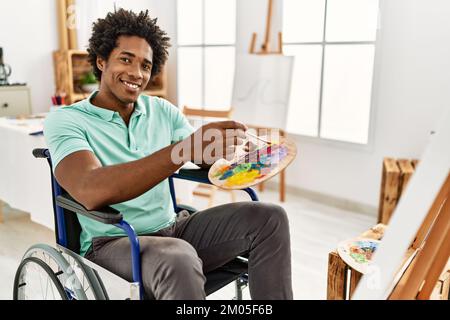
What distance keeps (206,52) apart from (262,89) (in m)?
1.01

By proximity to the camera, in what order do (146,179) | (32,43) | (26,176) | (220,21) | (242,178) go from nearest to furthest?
(146,179)
(242,178)
(26,176)
(32,43)
(220,21)

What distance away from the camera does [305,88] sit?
3.67 m

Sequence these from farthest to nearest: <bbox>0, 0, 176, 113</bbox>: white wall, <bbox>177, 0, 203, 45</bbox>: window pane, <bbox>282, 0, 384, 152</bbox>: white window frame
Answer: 1. <bbox>177, 0, 203, 45</bbox>: window pane
2. <bbox>0, 0, 176, 113</bbox>: white wall
3. <bbox>282, 0, 384, 152</bbox>: white window frame

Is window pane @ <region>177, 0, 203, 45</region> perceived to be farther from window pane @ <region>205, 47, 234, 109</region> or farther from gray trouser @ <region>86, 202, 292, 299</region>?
gray trouser @ <region>86, 202, 292, 299</region>

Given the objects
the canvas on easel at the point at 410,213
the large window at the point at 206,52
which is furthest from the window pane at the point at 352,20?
the canvas on easel at the point at 410,213

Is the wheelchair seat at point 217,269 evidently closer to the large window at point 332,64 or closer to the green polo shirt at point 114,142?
the green polo shirt at point 114,142

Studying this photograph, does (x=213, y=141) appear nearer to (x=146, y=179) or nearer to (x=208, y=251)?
(x=146, y=179)

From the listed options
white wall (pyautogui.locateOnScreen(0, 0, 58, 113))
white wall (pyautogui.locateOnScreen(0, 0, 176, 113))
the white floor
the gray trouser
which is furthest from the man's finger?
white wall (pyautogui.locateOnScreen(0, 0, 58, 113))

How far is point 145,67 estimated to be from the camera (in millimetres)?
1552

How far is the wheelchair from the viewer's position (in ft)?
3.91

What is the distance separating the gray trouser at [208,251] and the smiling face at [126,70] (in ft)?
1.55

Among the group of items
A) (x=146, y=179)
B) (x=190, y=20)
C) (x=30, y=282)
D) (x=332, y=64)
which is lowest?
(x=30, y=282)

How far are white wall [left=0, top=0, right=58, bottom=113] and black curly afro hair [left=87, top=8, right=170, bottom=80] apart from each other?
2521mm

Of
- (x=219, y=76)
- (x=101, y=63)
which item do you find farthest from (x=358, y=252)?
(x=219, y=76)
